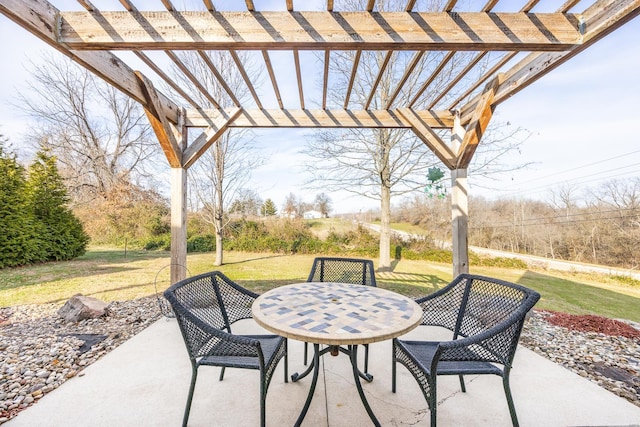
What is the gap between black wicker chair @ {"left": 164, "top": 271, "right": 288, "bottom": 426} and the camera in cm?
139

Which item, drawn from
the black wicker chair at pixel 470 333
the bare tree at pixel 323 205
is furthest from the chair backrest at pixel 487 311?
the bare tree at pixel 323 205

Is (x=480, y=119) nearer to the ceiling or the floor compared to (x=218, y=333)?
nearer to the ceiling

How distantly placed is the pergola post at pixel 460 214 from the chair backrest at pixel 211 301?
2749 millimetres

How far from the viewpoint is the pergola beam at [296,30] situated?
6.09 ft

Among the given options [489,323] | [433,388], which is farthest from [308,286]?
[489,323]

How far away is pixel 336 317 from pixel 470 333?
3.84 ft

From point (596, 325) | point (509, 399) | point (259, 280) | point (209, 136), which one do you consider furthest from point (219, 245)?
point (596, 325)

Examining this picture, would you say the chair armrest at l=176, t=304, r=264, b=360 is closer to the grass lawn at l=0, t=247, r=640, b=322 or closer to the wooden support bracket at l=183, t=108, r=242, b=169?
the wooden support bracket at l=183, t=108, r=242, b=169

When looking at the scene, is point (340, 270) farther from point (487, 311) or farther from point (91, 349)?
point (91, 349)

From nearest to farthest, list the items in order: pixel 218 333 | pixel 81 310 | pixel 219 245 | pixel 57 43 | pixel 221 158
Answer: pixel 218 333
pixel 57 43
pixel 81 310
pixel 221 158
pixel 219 245

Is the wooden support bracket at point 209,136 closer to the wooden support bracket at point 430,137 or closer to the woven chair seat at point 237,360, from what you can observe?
the wooden support bracket at point 430,137

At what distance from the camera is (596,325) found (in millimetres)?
3383

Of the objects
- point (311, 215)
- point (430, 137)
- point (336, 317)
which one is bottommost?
point (336, 317)

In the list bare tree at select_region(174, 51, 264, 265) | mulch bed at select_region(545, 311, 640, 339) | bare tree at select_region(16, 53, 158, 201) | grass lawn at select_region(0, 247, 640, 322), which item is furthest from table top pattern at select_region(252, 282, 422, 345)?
bare tree at select_region(16, 53, 158, 201)
